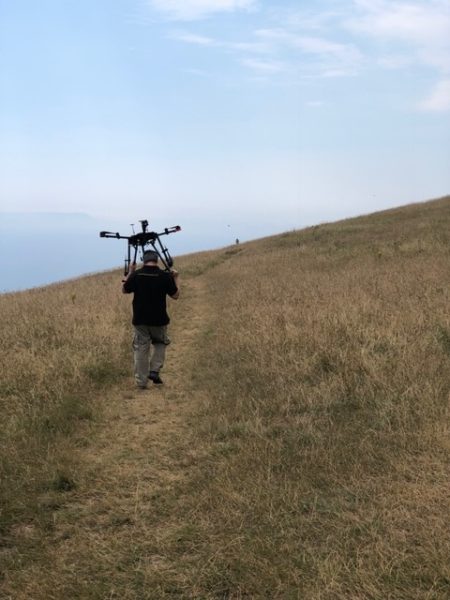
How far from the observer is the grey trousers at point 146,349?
25.3ft

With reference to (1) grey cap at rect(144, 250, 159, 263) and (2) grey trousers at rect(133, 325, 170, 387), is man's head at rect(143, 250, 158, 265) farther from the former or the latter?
(2) grey trousers at rect(133, 325, 170, 387)

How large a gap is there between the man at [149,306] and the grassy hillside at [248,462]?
0.54 meters

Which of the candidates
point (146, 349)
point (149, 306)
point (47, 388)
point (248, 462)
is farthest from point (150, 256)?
point (248, 462)

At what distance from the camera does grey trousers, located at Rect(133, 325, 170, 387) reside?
304 inches

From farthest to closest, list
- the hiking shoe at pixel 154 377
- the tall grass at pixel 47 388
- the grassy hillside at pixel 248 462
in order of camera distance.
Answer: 1. the hiking shoe at pixel 154 377
2. the tall grass at pixel 47 388
3. the grassy hillside at pixel 248 462

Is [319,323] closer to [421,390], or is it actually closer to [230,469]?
[421,390]

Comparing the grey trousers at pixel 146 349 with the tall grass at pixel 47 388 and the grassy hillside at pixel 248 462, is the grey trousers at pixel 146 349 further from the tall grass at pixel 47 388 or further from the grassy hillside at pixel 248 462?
the tall grass at pixel 47 388

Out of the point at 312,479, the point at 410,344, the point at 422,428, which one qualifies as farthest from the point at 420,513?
the point at 410,344

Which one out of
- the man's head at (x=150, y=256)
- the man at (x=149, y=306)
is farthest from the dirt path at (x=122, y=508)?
the man's head at (x=150, y=256)

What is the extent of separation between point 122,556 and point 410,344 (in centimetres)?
496

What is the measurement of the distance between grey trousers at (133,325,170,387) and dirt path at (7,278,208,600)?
0.59 m

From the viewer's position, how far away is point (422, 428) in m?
4.58

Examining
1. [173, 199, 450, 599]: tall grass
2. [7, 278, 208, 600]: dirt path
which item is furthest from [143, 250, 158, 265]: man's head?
[7, 278, 208, 600]: dirt path

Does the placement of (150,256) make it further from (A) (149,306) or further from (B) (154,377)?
(B) (154,377)
